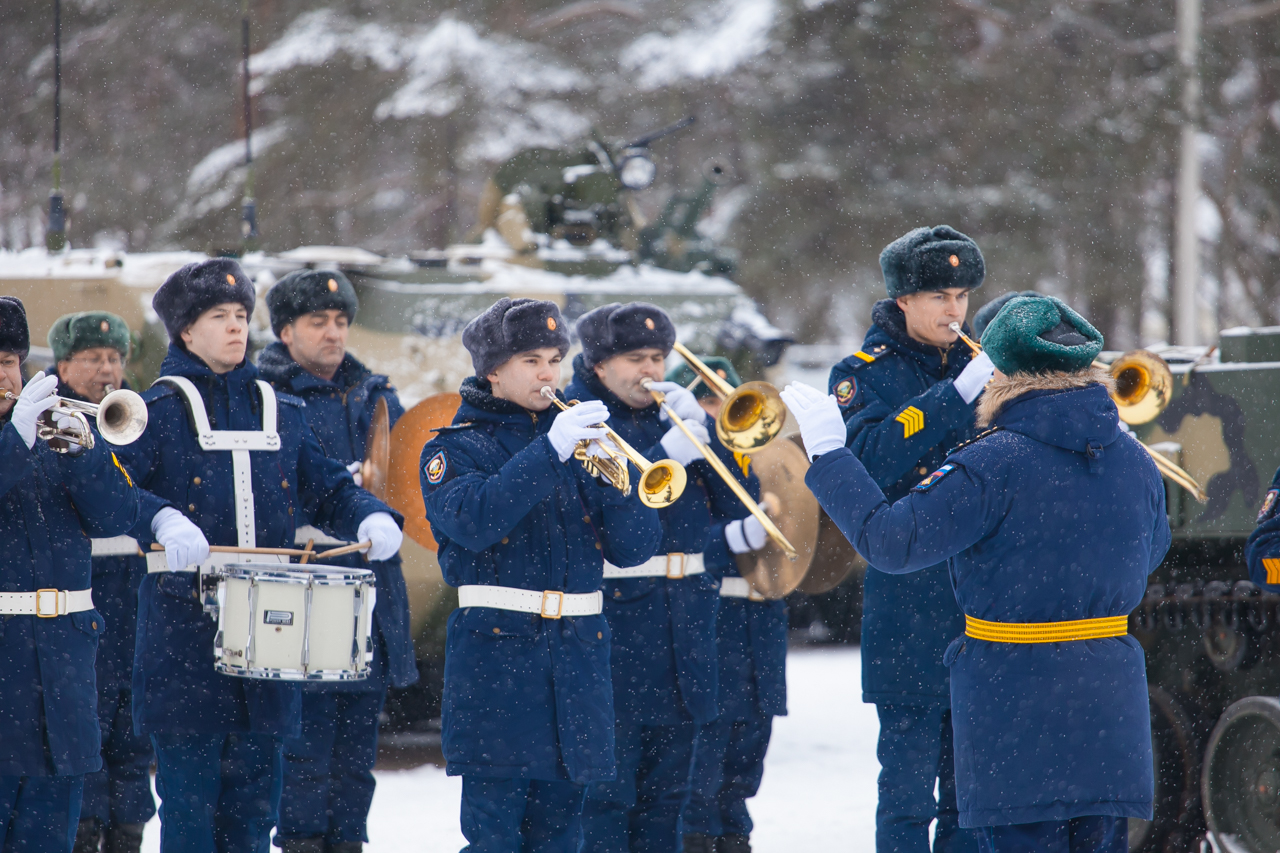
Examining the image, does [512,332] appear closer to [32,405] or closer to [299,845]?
[32,405]

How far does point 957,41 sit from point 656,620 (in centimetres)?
2083

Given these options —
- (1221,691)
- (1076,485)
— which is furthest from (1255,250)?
(1076,485)

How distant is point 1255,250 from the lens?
24438 mm

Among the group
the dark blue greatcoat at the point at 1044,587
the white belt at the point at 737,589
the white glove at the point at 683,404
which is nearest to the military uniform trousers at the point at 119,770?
the white belt at the point at 737,589

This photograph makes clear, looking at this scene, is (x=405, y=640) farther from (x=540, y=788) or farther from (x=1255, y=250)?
(x=1255, y=250)

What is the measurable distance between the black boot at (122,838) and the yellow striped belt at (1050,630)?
3621 millimetres

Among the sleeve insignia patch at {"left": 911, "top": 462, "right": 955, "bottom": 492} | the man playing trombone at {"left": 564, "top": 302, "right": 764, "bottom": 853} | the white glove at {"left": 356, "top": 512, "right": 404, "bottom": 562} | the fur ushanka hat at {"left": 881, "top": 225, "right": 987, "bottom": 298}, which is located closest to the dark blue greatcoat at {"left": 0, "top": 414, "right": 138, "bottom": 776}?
the white glove at {"left": 356, "top": 512, "right": 404, "bottom": 562}

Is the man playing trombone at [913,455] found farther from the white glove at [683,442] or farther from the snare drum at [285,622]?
the snare drum at [285,622]

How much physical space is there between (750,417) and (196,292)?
1.88 metres

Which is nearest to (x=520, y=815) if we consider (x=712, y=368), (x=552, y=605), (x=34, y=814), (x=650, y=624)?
(x=552, y=605)

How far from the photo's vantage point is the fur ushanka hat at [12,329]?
4652 millimetres

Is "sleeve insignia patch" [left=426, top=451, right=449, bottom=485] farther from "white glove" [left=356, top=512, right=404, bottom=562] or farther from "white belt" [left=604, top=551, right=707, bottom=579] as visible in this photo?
"white belt" [left=604, top=551, right=707, bottom=579]

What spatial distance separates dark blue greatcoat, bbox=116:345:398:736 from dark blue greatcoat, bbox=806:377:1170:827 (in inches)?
78.4

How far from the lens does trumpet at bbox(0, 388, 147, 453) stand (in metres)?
4.32
